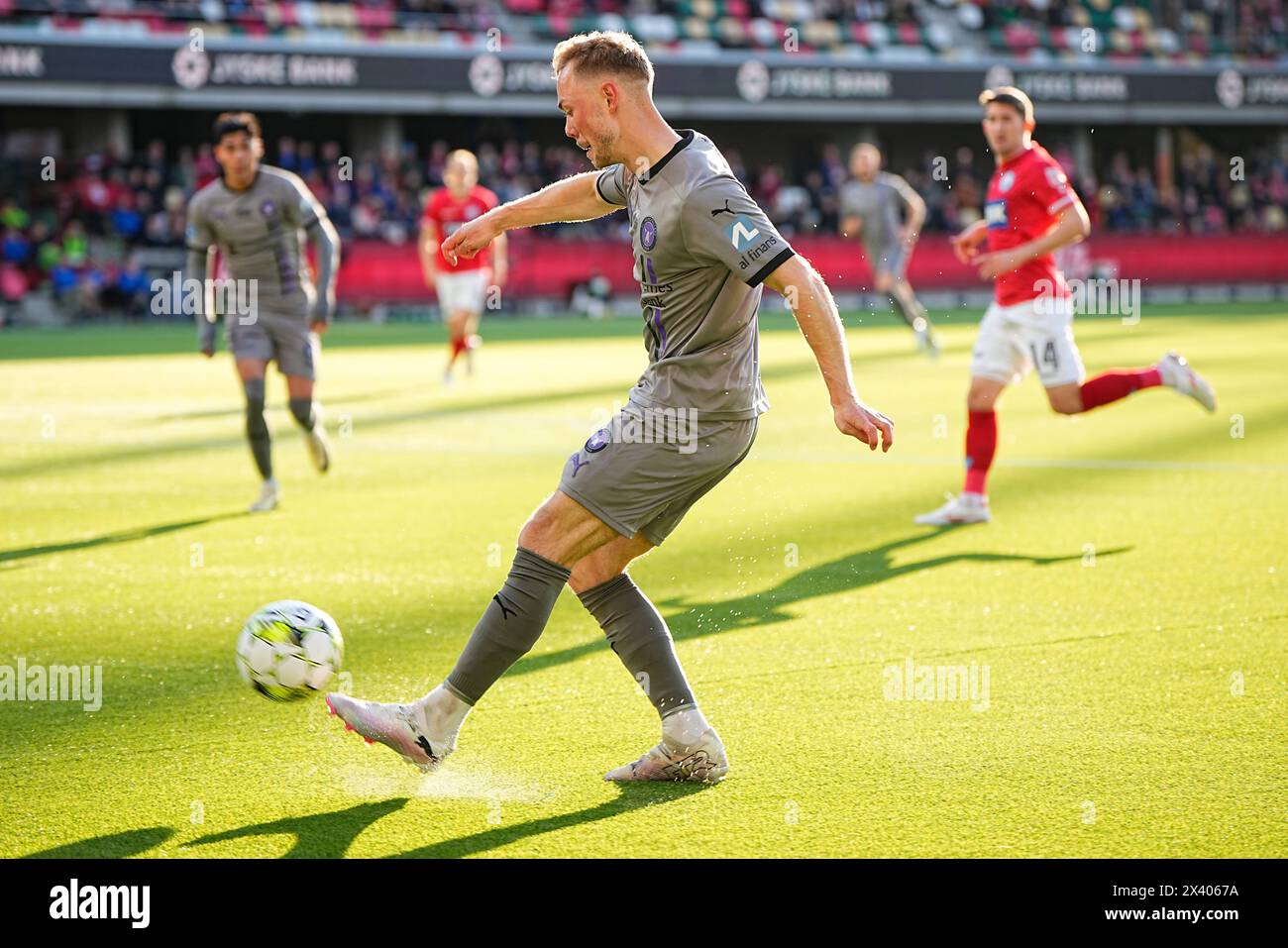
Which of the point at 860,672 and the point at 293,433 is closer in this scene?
the point at 860,672

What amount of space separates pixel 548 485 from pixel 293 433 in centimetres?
398

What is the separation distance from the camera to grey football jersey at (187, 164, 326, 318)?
9875 mm

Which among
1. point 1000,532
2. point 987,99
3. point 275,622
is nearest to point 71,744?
point 275,622

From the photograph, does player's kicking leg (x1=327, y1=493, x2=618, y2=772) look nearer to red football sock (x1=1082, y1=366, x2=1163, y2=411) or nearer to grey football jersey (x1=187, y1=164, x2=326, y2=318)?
red football sock (x1=1082, y1=366, x2=1163, y2=411)

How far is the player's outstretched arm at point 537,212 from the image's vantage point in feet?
15.9

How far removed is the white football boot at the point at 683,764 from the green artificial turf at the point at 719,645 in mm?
85

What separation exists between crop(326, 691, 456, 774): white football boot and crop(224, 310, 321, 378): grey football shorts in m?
5.76

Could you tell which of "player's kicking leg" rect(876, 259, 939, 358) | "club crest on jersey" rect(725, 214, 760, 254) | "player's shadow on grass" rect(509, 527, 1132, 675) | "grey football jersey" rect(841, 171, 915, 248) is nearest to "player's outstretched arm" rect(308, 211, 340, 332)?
"player's shadow on grass" rect(509, 527, 1132, 675)

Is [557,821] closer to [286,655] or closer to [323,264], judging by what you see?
[286,655]

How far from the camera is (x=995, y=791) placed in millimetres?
4477

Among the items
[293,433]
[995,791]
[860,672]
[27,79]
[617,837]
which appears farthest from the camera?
[27,79]

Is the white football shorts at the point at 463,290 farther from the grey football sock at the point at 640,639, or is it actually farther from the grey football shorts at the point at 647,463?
the grey football shorts at the point at 647,463

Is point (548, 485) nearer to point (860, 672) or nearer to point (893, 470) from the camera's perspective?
point (893, 470)

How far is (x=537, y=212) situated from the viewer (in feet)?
16.1
